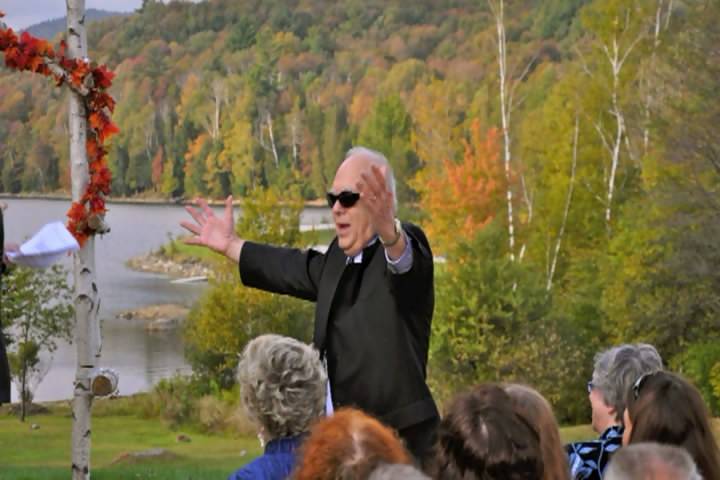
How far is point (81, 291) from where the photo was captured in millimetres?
7094

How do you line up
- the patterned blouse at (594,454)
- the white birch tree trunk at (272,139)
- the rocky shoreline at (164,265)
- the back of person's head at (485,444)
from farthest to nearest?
the white birch tree trunk at (272,139) → the rocky shoreline at (164,265) → the patterned blouse at (594,454) → the back of person's head at (485,444)

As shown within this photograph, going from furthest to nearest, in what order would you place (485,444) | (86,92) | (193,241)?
(86,92) → (193,241) → (485,444)

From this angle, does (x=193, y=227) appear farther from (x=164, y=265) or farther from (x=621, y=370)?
(x=164, y=265)

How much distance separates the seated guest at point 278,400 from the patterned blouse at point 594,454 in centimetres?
100

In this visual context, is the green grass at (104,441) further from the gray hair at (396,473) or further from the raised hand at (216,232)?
the gray hair at (396,473)

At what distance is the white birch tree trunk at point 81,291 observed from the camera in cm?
683

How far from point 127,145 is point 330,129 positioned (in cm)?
1255

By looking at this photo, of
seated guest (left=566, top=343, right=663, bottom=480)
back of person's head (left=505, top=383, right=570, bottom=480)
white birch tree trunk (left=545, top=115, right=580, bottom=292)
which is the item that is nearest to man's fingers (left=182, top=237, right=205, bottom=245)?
seated guest (left=566, top=343, right=663, bottom=480)

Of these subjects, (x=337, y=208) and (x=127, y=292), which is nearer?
(x=337, y=208)

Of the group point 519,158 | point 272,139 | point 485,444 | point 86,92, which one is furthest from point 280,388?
point 272,139

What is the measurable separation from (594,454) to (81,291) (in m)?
4.27

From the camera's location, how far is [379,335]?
359 centimetres

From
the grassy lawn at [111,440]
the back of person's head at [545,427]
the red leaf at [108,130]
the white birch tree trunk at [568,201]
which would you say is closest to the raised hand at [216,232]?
the back of person's head at [545,427]

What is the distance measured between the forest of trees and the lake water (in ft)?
6.93
